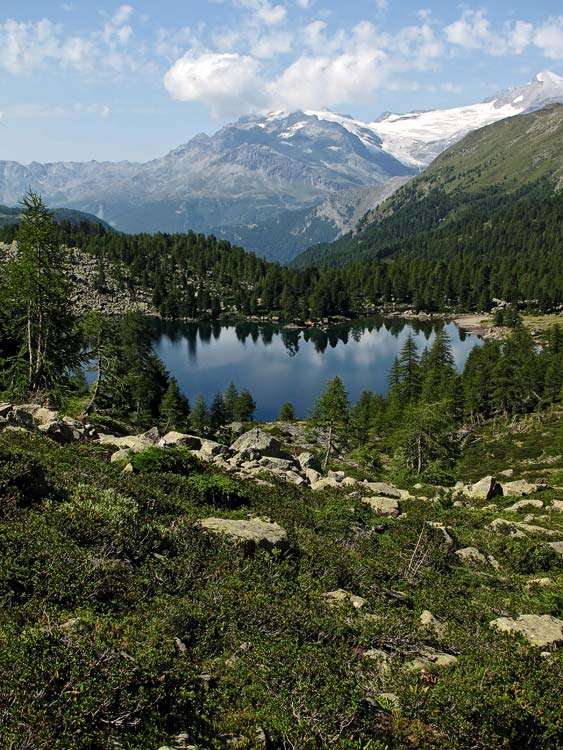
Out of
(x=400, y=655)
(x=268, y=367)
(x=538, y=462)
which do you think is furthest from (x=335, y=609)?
(x=268, y=367)

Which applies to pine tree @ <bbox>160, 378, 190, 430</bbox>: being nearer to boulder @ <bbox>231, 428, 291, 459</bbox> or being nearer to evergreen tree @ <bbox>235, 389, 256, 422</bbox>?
evergreen tree @ <bbox>235, 389, 256, 422</bbox>

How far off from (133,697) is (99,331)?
3615cm

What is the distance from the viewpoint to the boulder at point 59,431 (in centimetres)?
2033

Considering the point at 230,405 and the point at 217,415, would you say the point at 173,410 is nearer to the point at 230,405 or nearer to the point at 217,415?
the point at 217,415

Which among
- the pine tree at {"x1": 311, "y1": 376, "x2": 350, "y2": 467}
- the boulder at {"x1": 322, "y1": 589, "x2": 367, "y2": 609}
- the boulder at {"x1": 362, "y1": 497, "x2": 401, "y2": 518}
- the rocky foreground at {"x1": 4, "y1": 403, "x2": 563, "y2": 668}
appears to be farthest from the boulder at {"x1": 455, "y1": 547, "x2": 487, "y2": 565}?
the pine tree at {"x1": 311, "y1": 376, "x2": 350, "y2": 467}

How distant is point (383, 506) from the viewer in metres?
22.2

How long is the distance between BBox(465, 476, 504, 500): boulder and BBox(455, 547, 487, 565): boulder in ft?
32.7

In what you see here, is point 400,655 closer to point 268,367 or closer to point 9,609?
point 9,609

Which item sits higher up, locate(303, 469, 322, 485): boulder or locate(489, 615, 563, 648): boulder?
locate(489, 615, 563, 648): boulder

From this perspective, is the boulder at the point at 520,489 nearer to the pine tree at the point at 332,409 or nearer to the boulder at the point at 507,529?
the boulder at the point at 507,529

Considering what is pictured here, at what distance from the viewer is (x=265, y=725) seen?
7.13 meters

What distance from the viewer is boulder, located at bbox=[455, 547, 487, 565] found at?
17.0 m

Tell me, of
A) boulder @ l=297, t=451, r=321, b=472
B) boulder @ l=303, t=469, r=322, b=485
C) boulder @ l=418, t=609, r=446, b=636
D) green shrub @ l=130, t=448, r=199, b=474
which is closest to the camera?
boulder @ l=418, t=609, r=446, b=636

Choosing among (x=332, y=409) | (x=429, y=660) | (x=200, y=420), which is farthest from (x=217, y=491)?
(x=200, y=420)
